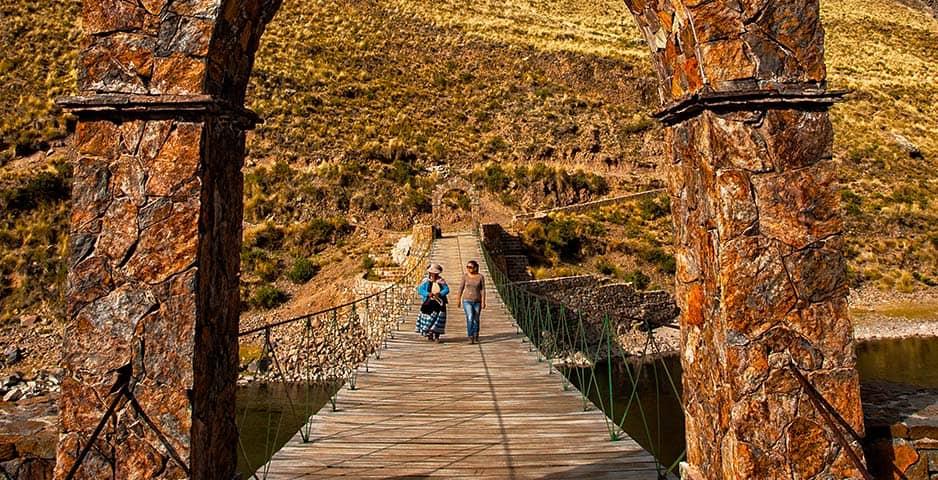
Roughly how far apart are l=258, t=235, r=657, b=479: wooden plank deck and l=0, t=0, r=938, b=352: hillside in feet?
42.6

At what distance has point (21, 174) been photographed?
2291 cm

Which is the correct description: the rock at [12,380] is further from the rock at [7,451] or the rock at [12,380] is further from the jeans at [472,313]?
the rock at [7,451]

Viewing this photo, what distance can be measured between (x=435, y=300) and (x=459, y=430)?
390 centimetres

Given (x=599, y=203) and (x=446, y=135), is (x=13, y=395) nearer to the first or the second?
(x=599, y=203)

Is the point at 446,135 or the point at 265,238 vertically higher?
the point at 446,135

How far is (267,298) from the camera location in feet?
61.7

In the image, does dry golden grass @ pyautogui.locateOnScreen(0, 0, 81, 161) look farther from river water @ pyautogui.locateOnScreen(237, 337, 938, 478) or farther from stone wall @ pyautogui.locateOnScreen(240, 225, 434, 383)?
river water @ pyautogui.locateOnScreen(237, 337, 938, 478)

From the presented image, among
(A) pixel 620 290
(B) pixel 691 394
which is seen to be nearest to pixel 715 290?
(B) pixel 691 394

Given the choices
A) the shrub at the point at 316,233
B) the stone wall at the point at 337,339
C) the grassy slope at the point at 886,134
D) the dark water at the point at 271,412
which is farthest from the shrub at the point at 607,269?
the dark water at the point at 271,412

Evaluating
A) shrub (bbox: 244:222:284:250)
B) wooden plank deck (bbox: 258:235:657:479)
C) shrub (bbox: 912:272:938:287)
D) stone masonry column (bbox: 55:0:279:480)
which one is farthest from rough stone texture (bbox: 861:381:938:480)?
shrub (bbox: 912:272:938:287)

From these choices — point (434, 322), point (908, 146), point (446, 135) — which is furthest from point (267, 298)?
point (908, 146)

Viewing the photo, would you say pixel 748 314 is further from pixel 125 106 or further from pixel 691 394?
pixel 125 106

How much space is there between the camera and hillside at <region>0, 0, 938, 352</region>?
74.5 feet

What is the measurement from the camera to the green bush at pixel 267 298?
1866 cm
